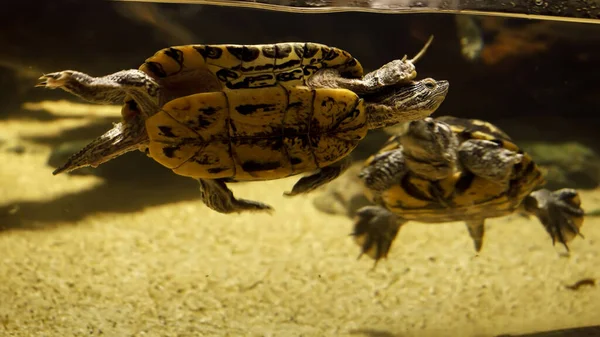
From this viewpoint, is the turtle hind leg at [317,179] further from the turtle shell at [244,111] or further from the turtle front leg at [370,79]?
the turtle front leg at [370,79]

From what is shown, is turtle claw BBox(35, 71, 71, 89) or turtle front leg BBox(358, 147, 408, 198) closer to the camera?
turtle claw BBox(35, 71, 71, 89)

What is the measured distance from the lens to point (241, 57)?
7.64ft

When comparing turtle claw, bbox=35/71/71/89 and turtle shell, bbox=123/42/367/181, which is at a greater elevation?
turtle claw, bbox=35/71/71/89

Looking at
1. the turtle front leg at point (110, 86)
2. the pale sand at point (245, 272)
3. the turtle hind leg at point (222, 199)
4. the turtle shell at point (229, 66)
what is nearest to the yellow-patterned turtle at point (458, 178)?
the pale sand at point (245, 272)

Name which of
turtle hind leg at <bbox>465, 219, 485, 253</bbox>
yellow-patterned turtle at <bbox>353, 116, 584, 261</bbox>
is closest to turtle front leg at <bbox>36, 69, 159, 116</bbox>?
yellow-patterned turtle at <bbox>353, 116, 584, 261</bbox>

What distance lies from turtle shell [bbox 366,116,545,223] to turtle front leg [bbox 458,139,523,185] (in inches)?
2.6

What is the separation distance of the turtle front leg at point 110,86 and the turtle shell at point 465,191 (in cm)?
230

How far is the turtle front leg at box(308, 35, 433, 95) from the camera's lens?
2.66 meters

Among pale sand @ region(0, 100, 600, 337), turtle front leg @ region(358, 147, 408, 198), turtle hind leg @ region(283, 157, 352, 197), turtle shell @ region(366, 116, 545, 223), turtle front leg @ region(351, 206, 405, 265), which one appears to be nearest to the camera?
turtle hind leg @ region(283, 157, 352, 197)

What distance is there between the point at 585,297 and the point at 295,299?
2543 mm

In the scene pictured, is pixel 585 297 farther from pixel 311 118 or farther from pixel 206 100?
pixel 206 100

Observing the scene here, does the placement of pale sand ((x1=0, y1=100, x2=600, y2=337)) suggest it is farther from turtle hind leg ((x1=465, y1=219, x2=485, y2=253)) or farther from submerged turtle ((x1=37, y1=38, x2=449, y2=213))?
submerged turtle ((x1=37, y1=38, x2=449, y2=213))

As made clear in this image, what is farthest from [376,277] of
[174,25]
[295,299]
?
[174,25]

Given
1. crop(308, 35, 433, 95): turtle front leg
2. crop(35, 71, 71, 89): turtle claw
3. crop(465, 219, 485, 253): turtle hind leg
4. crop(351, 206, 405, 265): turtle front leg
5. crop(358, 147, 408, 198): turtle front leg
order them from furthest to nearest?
crop(351, 206, 405, 265): turtle front leg < crop(465, 219, 485, 253): turtle hind leg < crop(358, 147, 408, 198): turtle front leg < crop(308, 35, 433, 95): turtle front leg < crop(35, 71, 71, 89): turtle claw
